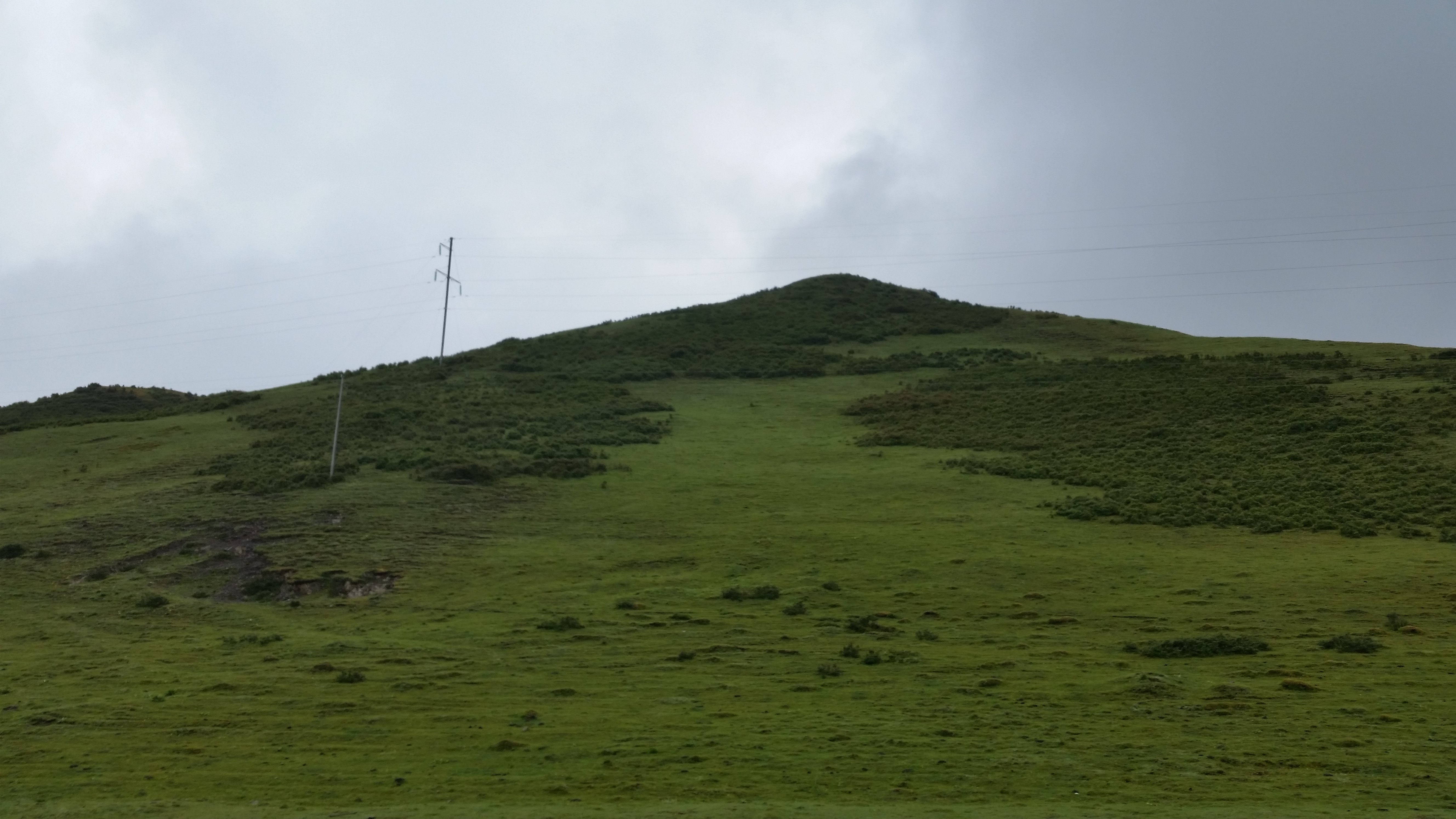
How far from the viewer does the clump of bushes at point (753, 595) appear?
26.2 m

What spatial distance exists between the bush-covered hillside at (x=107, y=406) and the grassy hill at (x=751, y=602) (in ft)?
8.92

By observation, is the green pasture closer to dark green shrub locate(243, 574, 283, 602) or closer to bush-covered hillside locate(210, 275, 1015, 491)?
dark green shrub locate(243, 574, 283, 602)

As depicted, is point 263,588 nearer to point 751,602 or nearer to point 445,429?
point 751,602

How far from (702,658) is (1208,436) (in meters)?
27.0

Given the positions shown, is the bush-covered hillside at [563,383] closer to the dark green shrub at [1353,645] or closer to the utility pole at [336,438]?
the utility pole at [336,438]

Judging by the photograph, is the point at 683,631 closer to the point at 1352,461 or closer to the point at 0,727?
the point at 0,727

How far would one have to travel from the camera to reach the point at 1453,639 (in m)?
20.7

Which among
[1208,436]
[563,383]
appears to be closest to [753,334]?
[563,383]

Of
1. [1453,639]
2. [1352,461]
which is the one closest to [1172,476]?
[1352,461]

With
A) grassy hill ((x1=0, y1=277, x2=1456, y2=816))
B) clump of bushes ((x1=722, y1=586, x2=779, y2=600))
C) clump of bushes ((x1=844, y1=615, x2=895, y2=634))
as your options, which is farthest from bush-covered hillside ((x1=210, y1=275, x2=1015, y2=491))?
clump of bushes ((x1=844, y1=615, x2=895, y2=634))

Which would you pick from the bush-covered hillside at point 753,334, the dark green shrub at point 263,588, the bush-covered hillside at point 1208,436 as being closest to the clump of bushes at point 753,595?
the bush-covered hillside at point 1208,436

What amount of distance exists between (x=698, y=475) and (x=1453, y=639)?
79.9 feet

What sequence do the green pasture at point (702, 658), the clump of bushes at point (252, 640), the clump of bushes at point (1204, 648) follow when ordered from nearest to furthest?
1. the green pasture at point (702, 658)
2. the clump of bushes at point (1204, 648)
3. the clump of bushes at point (252, 640)

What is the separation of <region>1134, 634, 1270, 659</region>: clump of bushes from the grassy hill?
9 cm
